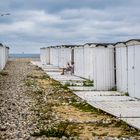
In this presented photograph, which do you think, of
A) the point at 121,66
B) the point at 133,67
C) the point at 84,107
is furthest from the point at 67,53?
the point at 84,107

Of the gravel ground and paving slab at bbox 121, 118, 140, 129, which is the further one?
paving slab at bbox 121, 118, 140, 129

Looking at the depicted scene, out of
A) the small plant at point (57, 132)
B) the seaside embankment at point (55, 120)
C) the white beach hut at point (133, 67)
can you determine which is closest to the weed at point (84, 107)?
the seaside embankment at point (55, 120)

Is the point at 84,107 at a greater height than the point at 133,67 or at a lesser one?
lesser

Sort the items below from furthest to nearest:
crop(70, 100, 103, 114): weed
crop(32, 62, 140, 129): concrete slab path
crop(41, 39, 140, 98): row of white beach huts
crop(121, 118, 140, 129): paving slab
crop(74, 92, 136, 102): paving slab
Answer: crop(41, 39, 140, 98): row of white beach huts, crop(74, 92, 136, 102): paving slab, crop(70, 100, 103, 114): weed, crop(32, 62, 140, 129): concrete slab path, crop(121, 118, 140, 129): paving slab

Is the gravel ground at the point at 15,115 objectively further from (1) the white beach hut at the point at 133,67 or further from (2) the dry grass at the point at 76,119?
(1) the white beach hut at the point at 133,67

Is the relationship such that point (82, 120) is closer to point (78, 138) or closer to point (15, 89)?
point (78, 138)

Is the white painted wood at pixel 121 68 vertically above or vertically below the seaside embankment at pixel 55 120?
above

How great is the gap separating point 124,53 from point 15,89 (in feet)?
24.6

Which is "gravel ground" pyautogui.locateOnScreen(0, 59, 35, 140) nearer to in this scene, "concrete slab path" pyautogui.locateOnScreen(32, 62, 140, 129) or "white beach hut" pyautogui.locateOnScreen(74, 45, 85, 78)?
"concrete slab path" pyautogui.locateOnScreen(32, 62, 140, 129)

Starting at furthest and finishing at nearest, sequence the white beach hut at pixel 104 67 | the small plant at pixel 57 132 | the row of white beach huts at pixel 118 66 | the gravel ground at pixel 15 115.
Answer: the white beach hut at pixel 104 67, the row of white beach huts at pixel 118 66, the gravel ground at pixel 15 115, the small plant at pixel 57 132

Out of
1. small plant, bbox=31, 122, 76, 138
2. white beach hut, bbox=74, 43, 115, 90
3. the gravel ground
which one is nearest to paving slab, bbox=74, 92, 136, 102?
the gravel ground

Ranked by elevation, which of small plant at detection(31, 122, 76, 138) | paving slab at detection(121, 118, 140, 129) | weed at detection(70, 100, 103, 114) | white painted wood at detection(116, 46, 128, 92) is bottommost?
small plant at detection(31, 122, 76, 138)

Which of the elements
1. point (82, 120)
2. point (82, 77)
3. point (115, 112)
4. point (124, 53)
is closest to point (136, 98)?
point (124, 53)

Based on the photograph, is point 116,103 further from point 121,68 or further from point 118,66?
point 118,66
